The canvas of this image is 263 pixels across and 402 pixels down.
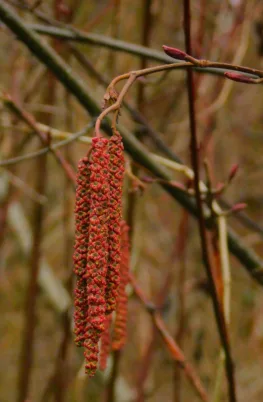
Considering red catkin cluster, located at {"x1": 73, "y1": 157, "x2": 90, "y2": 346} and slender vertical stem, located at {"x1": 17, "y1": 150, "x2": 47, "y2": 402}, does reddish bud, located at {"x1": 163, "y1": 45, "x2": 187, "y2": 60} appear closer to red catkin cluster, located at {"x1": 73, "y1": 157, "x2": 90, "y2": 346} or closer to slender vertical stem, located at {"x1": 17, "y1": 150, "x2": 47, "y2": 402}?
red catkin cluster, located at {"x1": 73, "y1": 157, "x2": 90, "y2": 346}

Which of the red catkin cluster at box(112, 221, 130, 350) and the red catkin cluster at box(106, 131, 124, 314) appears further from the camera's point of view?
the red catkin cluster at box(112, 221, 130, 350)

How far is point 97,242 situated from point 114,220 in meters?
0.03

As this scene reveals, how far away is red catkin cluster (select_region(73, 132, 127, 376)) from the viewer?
45cm

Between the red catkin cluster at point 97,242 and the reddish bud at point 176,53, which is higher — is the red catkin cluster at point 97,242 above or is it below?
below

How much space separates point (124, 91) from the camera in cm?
47

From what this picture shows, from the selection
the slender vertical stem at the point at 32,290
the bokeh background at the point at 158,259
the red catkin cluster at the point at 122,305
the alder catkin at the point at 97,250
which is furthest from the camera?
the bokeh background at the point at 158,259

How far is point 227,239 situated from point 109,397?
0.48 metres

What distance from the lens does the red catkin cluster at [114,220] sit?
464 mm

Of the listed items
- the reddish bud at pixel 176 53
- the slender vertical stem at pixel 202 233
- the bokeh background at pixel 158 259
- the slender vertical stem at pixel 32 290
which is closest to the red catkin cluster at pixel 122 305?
the slender vertical stem at pixel 202 233

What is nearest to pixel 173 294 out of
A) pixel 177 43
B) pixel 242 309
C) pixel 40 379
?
pixel 242 309

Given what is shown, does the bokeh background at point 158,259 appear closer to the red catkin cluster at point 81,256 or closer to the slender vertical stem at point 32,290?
the slender vertical stem at point 32,290

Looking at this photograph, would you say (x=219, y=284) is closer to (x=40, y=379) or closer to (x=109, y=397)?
(x=109, y=397)

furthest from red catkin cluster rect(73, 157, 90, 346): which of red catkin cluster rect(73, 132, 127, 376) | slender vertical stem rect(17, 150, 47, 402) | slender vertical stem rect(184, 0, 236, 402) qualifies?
slender vertical stem rect(17, 150, 47, 402)

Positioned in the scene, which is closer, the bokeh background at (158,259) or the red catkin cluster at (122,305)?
the red catkin cluster at (122,305)
